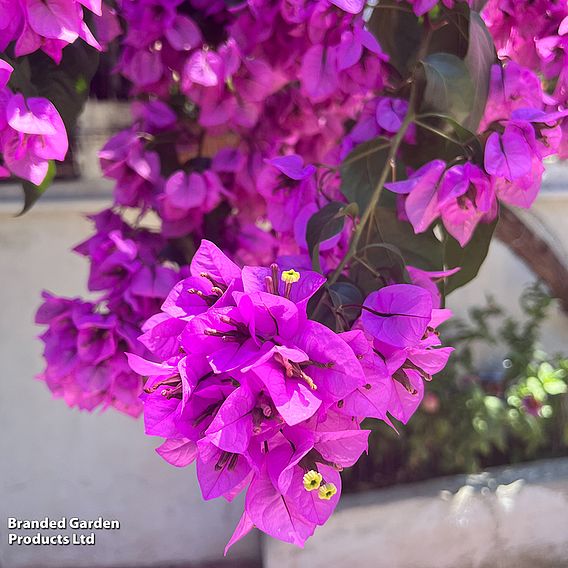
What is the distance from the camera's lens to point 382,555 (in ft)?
4.28

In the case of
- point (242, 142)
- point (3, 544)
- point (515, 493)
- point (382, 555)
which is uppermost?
point (242, 142)

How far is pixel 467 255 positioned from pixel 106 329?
0.35m

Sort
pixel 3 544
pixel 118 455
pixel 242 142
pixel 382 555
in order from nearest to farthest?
pixel 242 142 < pixel 382 555 < pixel 3 544 < pixel 118 455

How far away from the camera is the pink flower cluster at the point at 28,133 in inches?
17.7

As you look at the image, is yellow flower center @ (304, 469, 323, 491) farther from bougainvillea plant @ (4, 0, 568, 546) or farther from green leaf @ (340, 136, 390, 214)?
green leaf @ (340, 136, 390, 214)

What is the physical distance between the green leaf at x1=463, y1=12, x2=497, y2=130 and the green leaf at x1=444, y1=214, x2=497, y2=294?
3.6 inches

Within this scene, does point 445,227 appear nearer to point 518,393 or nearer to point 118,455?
Answer: point 518,393

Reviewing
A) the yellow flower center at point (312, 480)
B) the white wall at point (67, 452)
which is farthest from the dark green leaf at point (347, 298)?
the white wall at point (67, 452)

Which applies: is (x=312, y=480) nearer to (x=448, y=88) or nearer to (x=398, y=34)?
(x=448, y=88)

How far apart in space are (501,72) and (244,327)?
0.35m

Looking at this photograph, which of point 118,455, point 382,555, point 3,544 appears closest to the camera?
point 382,555

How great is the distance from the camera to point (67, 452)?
1609 mm

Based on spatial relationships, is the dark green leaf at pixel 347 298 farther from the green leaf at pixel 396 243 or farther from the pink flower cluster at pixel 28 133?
the pink flower cluster at pixel 28 133

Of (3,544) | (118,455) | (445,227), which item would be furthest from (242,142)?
(3,544)
